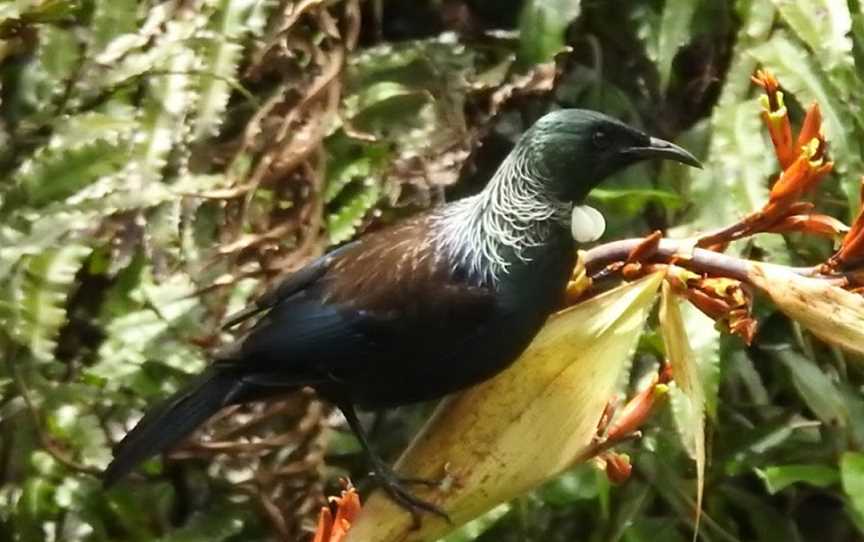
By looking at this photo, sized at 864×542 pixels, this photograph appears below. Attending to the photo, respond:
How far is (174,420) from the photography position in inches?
41.8

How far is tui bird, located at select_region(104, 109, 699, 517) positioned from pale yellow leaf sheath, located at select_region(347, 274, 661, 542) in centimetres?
3

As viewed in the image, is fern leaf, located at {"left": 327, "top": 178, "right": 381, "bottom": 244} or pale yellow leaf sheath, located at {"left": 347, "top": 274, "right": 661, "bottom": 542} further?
fern leaf, located at {"left": 327, "top": 178, "right": 381, "bottom": 244}

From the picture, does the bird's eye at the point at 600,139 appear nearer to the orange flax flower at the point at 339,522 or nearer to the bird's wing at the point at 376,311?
the bird's wing at the point at 376,311

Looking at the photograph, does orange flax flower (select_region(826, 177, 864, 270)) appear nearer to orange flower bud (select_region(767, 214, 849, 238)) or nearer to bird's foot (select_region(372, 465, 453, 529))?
orange flower bud (select_region(767, 214, 849, 238))

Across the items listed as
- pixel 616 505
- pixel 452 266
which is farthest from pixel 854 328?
pixel 616 505

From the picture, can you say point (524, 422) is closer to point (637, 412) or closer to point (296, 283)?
point (637, 412)

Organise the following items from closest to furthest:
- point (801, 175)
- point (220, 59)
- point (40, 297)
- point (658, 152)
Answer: point (801, 175) < point (658, 152) < point (40, 297) < point (220, 59)

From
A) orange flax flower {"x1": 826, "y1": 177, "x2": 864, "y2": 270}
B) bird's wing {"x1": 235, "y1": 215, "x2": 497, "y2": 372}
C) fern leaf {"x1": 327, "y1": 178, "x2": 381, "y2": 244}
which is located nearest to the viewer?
orange flax flower {"x1": 826, "y1": 177, "x2": 864, "y2": 270}

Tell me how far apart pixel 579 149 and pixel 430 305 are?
17cm

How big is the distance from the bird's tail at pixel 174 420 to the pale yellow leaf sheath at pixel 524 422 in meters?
0.16

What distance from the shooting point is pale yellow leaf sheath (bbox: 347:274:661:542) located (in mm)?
1007

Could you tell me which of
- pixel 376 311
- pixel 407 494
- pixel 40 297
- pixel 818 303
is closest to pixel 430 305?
pixel 376 311

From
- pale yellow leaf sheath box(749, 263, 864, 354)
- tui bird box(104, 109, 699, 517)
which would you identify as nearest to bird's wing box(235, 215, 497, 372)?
tui bird box(104, 109, 699, 517)

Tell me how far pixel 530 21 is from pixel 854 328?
24.3 inches
